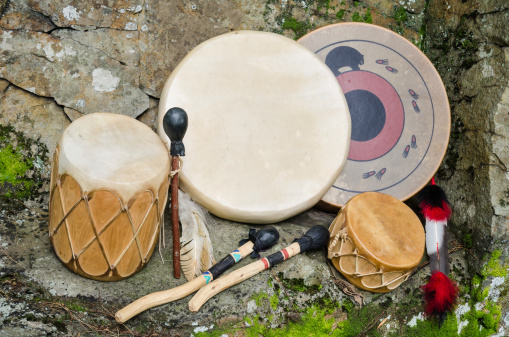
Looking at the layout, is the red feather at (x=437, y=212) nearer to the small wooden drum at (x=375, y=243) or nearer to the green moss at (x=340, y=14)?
the small wooden drum at (x=375, y=243)

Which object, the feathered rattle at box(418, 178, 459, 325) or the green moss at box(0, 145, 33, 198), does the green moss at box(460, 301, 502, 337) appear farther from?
the green moss at box(0, 145, 33, 198)

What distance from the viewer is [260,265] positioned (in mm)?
2498

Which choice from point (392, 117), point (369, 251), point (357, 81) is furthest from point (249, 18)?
point (369, 251)

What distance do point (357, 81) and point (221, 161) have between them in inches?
43.4

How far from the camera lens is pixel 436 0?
3.60 meters

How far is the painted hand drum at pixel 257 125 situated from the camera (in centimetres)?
272

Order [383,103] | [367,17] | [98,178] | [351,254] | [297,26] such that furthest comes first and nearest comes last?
[367,17]
[297,26]
[383,103]
[351,254]
[98,178]

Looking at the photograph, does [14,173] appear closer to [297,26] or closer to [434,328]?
[297,26]

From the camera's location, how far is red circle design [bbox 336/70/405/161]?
3.17 metres

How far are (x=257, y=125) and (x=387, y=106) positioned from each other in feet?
3.04

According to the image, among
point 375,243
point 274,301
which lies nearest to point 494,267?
point 375,243

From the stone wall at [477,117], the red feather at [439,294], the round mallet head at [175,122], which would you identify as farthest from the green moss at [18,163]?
the stone wall at [477,117]

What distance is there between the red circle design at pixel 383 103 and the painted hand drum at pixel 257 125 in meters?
0.24

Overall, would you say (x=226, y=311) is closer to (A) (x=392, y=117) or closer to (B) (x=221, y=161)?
(B) (x=221, y=161)
